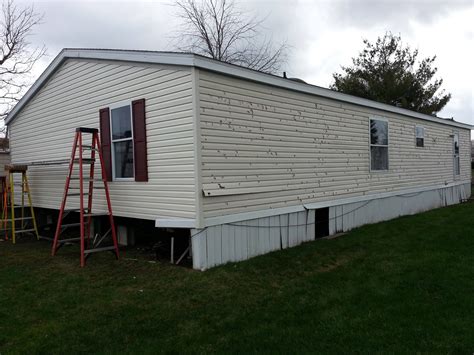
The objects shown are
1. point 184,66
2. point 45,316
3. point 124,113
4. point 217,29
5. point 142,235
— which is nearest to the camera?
point 45,316

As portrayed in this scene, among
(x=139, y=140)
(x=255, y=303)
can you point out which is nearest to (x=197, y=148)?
(x=139, y=140)

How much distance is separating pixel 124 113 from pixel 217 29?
1734 cm

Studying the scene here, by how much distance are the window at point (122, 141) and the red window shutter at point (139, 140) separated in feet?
0.70

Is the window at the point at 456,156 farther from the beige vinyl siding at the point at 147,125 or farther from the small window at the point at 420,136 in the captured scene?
the beige vinyl siding at the point at 147,125

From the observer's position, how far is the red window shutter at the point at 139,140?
20.2 feet

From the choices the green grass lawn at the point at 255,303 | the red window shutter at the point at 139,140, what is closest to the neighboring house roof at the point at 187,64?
the red window shutter at the point at 139,140

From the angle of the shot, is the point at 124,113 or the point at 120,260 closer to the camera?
the point at 120,260

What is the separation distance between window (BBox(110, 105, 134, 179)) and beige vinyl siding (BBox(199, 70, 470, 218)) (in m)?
1.72

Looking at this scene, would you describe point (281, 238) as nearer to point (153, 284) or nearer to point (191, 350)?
point (153, 284)

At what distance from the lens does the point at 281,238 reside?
6793mm

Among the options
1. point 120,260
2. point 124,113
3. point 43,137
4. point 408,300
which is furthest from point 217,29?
point 408,300

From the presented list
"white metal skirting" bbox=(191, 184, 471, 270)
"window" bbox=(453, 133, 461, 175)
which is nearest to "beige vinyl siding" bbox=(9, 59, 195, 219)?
"white metal skirting" bbox=(191, 184, 471, 270)

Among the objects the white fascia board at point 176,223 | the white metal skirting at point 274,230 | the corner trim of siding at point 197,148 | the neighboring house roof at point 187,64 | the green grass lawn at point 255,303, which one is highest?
the neighboring house roof at point 187,64

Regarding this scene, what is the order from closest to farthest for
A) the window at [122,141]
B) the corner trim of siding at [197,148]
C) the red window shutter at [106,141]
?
the corner trim of siding at [197,148], the window at [122,141], the red window shutter at [106,141]
